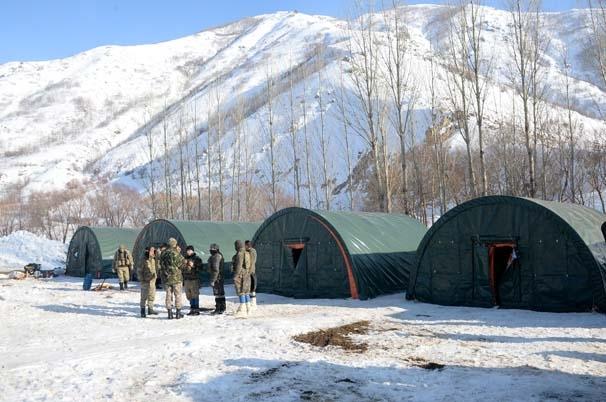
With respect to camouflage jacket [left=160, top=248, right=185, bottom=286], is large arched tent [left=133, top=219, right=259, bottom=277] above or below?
above

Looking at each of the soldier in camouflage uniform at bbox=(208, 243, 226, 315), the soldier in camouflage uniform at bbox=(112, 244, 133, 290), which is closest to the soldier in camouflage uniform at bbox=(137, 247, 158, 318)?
the soldier in camouflage uniform at bbox=(208, 243, 226, 315)

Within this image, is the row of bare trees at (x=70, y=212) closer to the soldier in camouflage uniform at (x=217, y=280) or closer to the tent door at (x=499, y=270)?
the soldier in camouflage uniform at (x=217, y=280)

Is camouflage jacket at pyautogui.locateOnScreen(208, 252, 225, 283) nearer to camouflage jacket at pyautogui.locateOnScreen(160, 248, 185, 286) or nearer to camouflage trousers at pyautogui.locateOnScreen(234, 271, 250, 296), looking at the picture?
camouflage trousers at pyautogui.locateOnScreen(234, 271, 250, 296)

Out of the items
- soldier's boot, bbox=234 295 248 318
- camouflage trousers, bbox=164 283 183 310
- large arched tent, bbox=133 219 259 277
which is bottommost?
soldier's boot, bbox=234 295 248 318

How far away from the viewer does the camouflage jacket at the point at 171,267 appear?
11.9 metres

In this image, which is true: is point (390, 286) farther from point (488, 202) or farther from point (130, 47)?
point (130, 47)

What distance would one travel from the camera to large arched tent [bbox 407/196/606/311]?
11.3m

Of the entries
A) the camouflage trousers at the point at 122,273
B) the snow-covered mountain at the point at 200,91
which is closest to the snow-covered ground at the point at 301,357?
the camouflage trousers at the point at 122,273

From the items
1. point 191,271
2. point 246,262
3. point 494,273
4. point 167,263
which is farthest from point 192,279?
point 494,273

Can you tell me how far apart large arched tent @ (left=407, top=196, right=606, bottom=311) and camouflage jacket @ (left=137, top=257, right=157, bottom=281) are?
6.43 metres

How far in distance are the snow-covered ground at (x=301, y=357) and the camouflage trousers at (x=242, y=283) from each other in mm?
654

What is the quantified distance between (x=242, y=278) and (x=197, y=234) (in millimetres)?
8774

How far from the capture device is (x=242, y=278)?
12.1m

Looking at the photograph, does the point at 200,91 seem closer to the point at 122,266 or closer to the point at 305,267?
the point at 122,266
